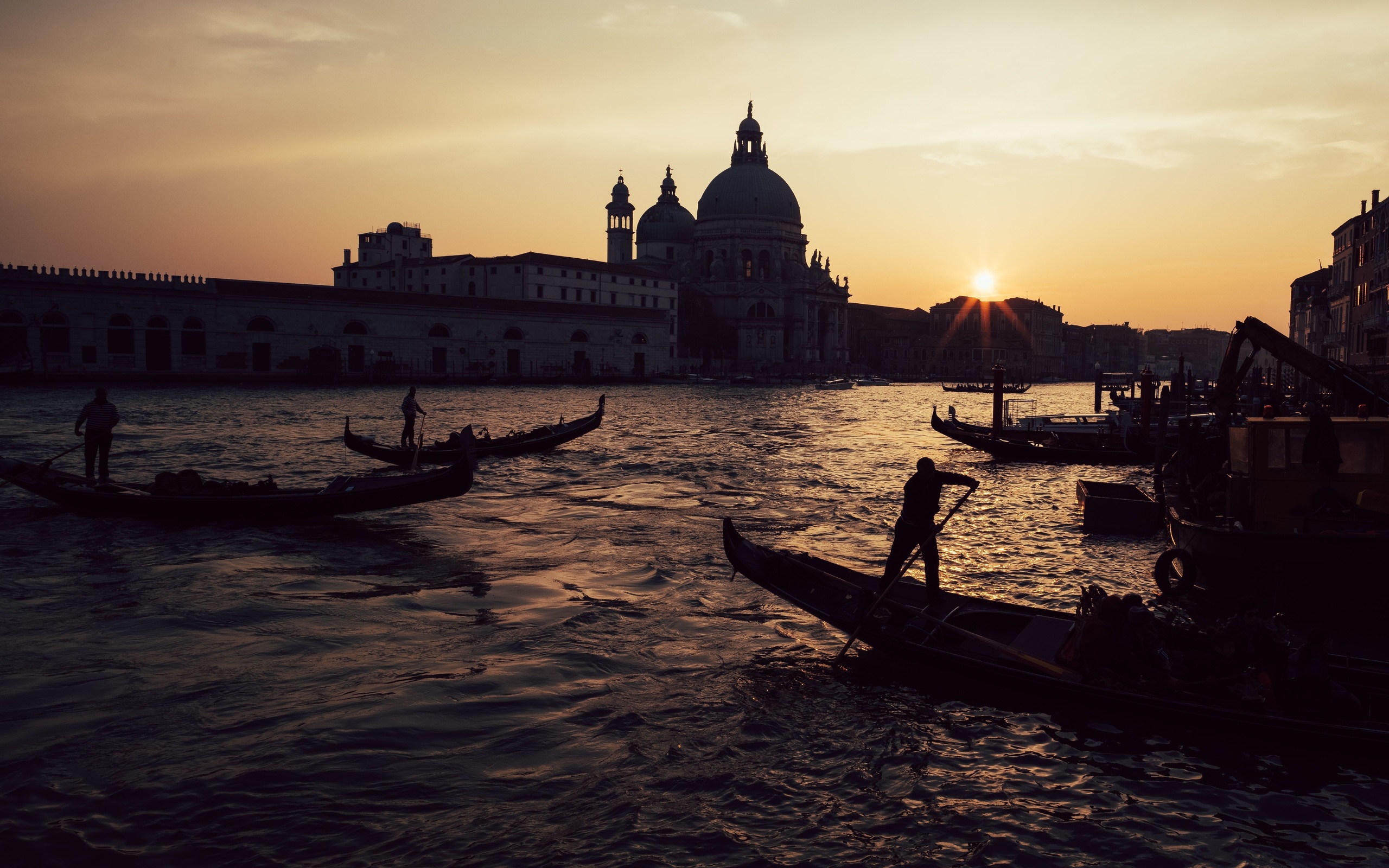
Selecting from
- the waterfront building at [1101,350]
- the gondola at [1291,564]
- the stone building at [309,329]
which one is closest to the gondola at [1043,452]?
the gondola at [1291,564]

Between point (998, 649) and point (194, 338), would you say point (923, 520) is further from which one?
point (194, 338)

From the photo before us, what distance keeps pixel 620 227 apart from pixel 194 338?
202ft

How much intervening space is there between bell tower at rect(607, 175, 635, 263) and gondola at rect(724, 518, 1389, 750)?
103 m

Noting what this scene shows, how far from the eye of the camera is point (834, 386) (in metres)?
78.5

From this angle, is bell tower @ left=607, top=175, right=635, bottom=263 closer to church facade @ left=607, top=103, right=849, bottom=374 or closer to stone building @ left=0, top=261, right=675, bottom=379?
church facade @ left=607, top=103, right=849, bottom=374

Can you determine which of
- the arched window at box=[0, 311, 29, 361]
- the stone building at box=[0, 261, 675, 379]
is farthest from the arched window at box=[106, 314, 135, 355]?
the arched window at box=[0, 311, 29, 361]

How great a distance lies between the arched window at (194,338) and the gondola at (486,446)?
36514 millimetres

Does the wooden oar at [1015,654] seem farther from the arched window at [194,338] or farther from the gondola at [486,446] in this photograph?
the arched window at [194,338]

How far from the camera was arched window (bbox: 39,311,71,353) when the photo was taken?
49469 millimetres

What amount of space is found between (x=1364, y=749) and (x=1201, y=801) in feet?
3.45

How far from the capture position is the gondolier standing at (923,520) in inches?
339

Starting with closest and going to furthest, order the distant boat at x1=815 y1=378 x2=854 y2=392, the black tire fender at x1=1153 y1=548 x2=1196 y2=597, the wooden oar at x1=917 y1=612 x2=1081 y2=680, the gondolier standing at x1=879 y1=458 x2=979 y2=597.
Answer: the wooden oar at x1=917 y1=612 x2=1081 y2=680 → the gondolier standing at x1=879 y1=458 x2=979 y2=597 → the black tire fender at x1=1153 y1=548 x2=1196 y2=597 → the distant boat at x1=815 y1=378 x2=854 y2=392

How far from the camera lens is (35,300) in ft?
161

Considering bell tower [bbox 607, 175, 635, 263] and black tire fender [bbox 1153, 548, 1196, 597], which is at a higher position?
bell tower [bbox 607, 175, 635, 263]
